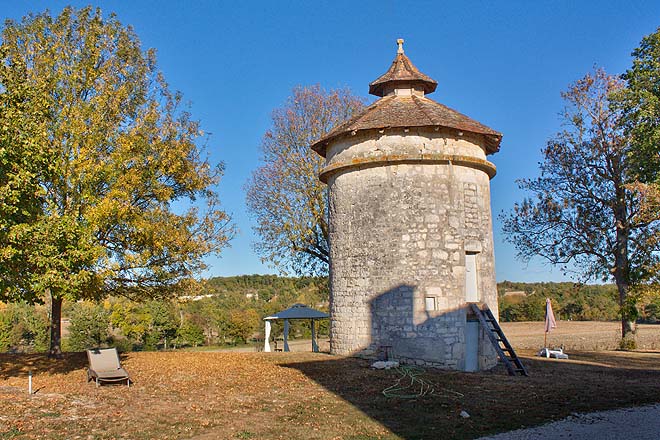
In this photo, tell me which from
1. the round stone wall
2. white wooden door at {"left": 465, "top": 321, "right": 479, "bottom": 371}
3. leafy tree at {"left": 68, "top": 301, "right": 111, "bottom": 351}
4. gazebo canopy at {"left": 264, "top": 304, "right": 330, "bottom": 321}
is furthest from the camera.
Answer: leafy tree at {"left": 68, "top": 301, "right": 111, "bottom": 351}

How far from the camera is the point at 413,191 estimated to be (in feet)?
48.7

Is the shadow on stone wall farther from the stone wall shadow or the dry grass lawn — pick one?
the dry grass lawn

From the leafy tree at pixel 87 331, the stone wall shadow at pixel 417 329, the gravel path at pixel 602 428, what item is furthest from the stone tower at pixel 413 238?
the leafy tree at pixel 87 331

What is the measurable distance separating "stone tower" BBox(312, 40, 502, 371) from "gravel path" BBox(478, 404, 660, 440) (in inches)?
203

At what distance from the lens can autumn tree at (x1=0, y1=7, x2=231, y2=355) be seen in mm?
11602

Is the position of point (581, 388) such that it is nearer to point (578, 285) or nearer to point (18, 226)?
point (18, 226)

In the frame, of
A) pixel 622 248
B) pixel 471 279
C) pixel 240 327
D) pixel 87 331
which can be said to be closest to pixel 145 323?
pixel 87 331

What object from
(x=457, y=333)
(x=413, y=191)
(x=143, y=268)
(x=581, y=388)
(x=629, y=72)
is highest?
(x=629, y=72)

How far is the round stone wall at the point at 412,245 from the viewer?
47.2 feet

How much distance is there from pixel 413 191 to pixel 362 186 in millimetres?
1474

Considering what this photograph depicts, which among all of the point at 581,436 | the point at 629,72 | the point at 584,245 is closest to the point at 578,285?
the point at 584,245

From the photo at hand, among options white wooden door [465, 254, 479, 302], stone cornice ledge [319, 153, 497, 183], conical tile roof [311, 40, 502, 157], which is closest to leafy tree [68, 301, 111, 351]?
conical tile roof [311, 40, 502, 157]

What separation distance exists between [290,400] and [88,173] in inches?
292

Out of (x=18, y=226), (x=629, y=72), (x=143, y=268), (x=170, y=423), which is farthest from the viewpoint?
(x=629, y=72)
